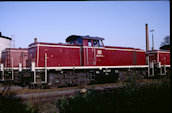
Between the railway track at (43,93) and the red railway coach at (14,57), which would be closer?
the railway track at (43,93)

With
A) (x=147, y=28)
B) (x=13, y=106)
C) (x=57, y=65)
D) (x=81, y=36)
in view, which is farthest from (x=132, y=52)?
(x=147, y=28)

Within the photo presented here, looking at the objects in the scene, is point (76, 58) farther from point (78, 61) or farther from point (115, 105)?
point (115, 105)

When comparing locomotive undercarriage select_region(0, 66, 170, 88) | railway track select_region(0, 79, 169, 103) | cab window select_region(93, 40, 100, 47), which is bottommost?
railway track select_region(0, 79, 169, 103)

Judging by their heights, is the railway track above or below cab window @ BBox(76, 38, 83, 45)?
below

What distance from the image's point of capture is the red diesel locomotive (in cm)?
1172

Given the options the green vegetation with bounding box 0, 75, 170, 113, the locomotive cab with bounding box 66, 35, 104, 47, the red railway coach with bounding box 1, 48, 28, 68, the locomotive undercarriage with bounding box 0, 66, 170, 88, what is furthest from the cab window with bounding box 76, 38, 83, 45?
the green vegetation with bounding box 0, 75, 170, 113

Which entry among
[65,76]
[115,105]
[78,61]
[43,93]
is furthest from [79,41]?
[115,105]

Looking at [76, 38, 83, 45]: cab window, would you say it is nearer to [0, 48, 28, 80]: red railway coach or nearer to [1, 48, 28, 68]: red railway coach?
[0, 48, 28, 80]: red railway coach

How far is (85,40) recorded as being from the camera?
1318 centimetres

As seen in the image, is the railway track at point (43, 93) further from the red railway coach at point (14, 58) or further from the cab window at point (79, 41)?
the red railway coach at point (14, 58)

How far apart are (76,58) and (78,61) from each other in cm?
31

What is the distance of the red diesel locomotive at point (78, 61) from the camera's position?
11.7 metres

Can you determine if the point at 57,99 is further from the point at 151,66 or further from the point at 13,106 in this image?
the point at 151,66

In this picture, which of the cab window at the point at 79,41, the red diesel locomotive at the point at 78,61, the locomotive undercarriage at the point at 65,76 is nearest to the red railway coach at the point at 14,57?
the red diesel locomotive at the point at 78,61
